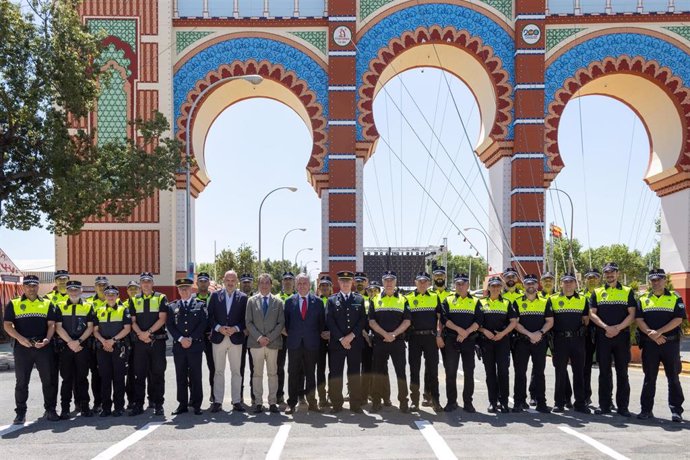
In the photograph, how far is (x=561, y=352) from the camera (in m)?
12.0

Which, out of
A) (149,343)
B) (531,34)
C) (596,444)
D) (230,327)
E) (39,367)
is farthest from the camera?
(531,34)

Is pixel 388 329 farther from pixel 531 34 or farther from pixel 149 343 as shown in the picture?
pixel 531 34

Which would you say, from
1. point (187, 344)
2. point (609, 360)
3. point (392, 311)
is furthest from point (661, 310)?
point (187, 344)

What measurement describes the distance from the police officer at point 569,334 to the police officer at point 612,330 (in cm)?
23

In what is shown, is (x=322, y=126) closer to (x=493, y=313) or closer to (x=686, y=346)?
(x=686, y=346)

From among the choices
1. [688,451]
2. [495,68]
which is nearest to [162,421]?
[688,451]

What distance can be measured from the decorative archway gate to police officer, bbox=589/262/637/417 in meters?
15.4

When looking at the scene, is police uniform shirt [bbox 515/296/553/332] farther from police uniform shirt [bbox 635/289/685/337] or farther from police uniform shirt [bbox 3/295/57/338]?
police uniform shirt [bbox 3/295/57/338]

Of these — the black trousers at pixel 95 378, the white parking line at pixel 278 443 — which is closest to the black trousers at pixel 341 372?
the white parking line at pixel 278 443

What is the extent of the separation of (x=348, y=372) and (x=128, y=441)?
139 inches

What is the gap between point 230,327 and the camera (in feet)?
39.1

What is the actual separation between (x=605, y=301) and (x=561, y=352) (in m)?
0.99

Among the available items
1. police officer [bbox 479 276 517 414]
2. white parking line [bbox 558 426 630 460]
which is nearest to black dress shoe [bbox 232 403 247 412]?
police officer [bbox 479 276 517 414]

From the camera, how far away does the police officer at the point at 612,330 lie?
11.6 m
